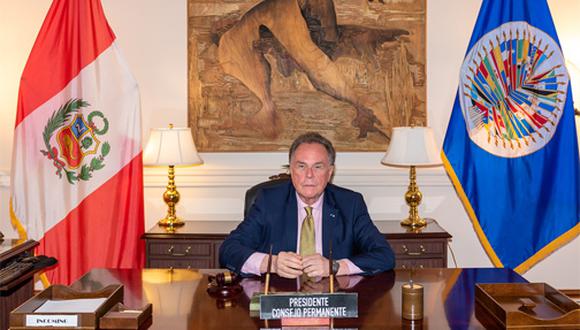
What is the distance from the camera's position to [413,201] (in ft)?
14.0

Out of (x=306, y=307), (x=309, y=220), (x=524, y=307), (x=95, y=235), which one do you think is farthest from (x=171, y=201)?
(x=524, y=307)

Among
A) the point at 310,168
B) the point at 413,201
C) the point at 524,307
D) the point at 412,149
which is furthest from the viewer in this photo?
the point at 413,201

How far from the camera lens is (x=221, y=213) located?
15.2ft

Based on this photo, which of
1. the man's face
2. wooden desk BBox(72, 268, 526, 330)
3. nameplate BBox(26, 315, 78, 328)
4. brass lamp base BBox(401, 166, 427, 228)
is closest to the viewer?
nameplate BBox(26, 315, 78, 328)

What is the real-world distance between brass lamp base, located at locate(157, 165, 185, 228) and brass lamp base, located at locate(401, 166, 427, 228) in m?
1.47

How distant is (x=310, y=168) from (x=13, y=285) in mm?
1423

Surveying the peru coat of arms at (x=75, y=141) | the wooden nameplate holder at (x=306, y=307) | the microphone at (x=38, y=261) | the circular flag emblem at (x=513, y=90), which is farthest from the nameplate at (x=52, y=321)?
the circular flag emblem at (x=513, y=90)

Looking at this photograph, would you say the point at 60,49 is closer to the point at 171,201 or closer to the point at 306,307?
the point at 171,201

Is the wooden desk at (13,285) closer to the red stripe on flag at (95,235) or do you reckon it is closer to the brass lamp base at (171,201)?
the red stripe on flag at (95,235)

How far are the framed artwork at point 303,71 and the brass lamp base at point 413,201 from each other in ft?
1.35

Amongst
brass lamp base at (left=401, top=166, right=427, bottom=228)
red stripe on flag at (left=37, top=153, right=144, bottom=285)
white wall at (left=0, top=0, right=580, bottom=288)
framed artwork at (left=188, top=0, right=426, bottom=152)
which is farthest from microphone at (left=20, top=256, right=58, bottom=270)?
brass lamp base at (left=401, top=166, right=427, bottom=228)

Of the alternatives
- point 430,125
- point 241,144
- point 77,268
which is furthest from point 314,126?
point 77,268

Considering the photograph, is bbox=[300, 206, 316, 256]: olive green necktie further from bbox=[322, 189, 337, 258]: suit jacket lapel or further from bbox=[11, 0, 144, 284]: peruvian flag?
bbox=[11, 0, 144, 284]: peruvian flag

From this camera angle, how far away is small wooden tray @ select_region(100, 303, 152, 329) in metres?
1.90
